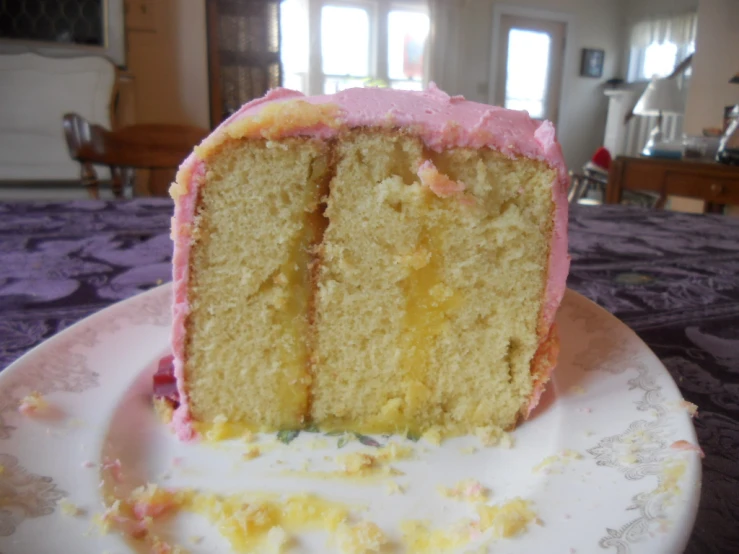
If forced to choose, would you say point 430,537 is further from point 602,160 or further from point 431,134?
point 602,160

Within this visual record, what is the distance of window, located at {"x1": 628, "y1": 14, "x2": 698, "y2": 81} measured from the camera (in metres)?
6.52

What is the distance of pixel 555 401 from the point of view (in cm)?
71

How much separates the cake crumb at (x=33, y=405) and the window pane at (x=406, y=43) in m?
5.99

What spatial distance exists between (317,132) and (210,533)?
1.42 feet

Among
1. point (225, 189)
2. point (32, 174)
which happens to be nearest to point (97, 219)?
point (225, 189)

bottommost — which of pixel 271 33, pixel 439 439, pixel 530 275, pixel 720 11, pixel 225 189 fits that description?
pixel 439 439

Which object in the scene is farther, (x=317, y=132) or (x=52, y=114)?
(x=52, y=114)

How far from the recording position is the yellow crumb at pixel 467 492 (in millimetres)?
572

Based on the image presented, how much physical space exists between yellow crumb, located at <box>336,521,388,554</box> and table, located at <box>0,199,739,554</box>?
0.89ft

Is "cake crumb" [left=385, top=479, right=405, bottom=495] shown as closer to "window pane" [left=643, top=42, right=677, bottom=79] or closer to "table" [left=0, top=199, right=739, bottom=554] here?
"table" [left=0, top=199, right=739, bottom=554]

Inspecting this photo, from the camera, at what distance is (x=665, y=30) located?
268 inches

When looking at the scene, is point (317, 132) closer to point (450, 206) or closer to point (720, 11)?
point (450, 206)

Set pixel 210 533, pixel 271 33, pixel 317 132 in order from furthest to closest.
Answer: pixel 271 33 < pixel 317 132 < pixel 210 533

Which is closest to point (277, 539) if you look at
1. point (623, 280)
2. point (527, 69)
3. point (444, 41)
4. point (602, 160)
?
point (623, 280)
